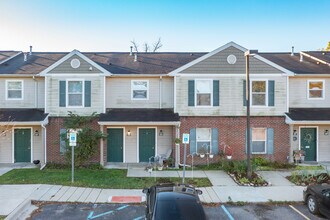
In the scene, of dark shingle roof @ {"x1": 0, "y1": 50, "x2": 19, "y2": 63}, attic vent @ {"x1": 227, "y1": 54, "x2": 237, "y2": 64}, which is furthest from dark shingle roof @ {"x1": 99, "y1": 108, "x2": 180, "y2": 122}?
dark shingle roof @ {"x1": 0, "y1": 50, "x2": 19, "y2": 63}

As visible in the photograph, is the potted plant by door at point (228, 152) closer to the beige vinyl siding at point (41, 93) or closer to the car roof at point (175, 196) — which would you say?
the car roof at point (175, 196)

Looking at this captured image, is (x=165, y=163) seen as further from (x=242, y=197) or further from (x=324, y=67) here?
(x=324, y=67)

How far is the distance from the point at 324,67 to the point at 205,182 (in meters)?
12.7

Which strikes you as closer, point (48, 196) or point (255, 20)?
point (48, 196)

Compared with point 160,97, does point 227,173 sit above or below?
below

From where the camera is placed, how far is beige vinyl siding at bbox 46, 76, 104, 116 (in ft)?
59.8

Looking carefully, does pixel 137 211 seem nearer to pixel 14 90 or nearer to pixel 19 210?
pixel 19 210

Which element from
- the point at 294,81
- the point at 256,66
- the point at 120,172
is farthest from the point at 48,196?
the point at 294,81

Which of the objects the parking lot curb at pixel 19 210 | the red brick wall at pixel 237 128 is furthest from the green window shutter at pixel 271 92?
the parking lot curb at pixel 19 210

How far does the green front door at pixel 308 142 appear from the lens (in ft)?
63.5

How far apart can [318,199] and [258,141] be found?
859 centimetres

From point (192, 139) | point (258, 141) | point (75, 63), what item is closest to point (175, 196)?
point (192, 139)

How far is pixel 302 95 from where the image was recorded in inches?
771

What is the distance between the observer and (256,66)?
18.5 m
